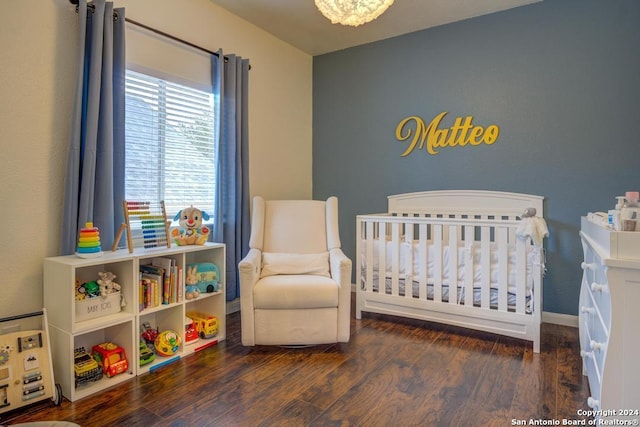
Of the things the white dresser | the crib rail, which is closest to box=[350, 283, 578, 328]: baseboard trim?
the crib rail

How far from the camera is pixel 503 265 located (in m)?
2.50

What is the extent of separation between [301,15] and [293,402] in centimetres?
290

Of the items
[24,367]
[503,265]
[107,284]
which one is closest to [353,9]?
[503,265]

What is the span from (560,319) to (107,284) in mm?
3143

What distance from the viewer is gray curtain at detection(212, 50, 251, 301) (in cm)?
286

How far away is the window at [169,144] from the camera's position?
2424 millimetres

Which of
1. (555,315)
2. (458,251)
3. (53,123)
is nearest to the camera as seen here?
(53,123)

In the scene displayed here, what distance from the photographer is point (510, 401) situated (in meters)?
1.78

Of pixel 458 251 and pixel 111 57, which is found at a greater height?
pixel 111 57

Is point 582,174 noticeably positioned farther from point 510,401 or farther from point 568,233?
point 510,401

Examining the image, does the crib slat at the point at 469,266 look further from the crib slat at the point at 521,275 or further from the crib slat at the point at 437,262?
the crib slat at the point at 521,275

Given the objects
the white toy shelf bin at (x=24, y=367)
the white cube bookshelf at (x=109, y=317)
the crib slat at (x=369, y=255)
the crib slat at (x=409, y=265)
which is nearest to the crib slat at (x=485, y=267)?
the crib slat at (x=409, y=265)

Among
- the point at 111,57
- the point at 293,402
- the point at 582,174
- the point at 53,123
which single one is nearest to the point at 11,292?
the point at 53,123

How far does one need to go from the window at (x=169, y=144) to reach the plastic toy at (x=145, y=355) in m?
0.92
